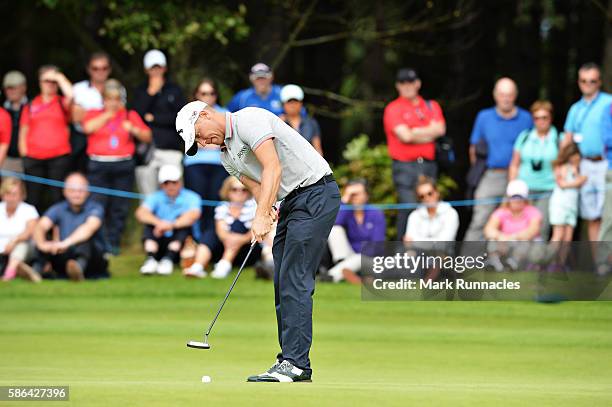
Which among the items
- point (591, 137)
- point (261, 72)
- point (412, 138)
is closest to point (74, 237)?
point (261, 72)

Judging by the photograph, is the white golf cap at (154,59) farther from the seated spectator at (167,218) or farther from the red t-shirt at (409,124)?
the red t-shirt at (409,124)

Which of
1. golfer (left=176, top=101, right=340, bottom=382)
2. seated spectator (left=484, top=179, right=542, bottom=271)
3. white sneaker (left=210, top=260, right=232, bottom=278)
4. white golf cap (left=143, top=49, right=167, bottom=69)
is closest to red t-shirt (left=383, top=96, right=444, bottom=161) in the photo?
seated spectator (left=484, top=179, right=542, bottom=271)

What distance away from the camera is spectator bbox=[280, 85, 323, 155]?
45.8ft

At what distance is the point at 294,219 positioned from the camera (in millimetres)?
7609

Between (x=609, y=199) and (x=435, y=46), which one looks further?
(x=435, y=46)

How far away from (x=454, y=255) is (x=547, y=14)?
8.32m

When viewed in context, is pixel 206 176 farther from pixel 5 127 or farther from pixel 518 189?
pixel 518 189

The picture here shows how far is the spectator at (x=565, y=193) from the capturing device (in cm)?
1336

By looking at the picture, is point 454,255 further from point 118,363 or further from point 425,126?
point 118,363

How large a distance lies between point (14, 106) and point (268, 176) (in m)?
8.24

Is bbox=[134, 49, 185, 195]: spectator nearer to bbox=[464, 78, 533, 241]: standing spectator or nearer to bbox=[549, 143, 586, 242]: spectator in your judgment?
bbox=[464, 78, 533, 241]: standing spectator

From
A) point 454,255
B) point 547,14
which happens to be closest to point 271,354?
point 454,255

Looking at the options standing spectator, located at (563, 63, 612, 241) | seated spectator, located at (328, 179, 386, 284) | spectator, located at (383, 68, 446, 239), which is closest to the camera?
standing spectator, located at (563, 63, 612, 241)

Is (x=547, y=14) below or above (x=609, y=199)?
above
